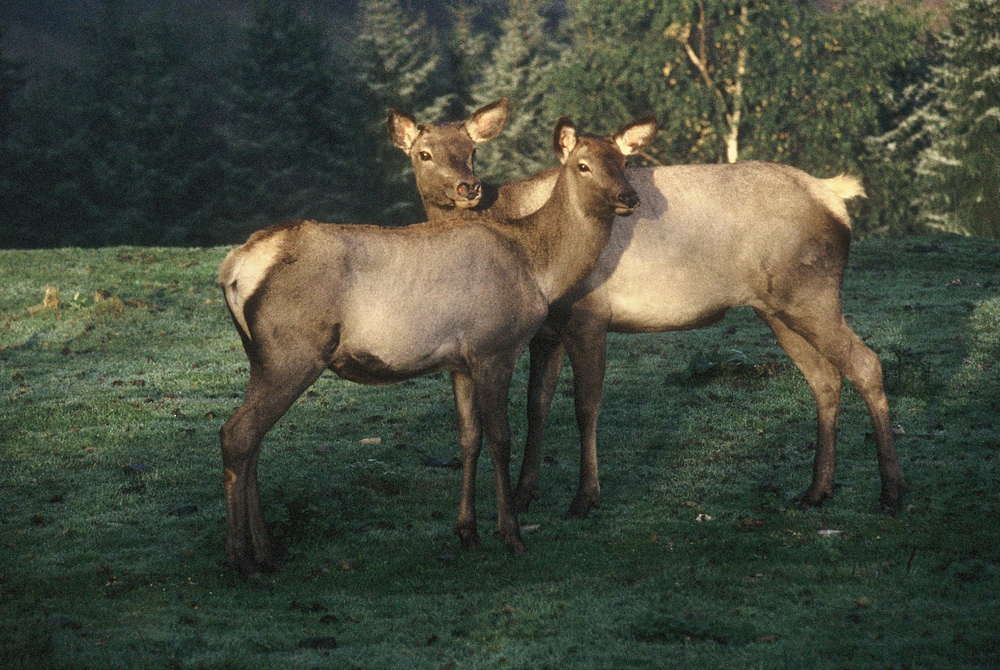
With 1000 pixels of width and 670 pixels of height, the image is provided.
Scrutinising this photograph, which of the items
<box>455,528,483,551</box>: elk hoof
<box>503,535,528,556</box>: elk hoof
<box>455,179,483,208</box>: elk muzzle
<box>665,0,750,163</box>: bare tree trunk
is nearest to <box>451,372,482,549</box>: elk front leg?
<box>455,528,483,551</box>: elk hoof

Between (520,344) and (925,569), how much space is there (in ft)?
10.1

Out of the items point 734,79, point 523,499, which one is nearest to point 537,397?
point 523,499

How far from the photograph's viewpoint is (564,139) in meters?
9.18

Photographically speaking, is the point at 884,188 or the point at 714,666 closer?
the point at 714,666

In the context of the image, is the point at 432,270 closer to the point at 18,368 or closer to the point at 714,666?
the point at 714,666

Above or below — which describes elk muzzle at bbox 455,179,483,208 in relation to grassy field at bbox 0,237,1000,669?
above

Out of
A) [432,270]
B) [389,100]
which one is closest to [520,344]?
[432,270]

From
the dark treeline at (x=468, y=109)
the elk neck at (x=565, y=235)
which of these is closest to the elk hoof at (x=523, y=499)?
the elk neck at (x=565, y=235)

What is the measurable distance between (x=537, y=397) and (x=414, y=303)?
6.93 feet

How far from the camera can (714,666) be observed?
626 centimetres

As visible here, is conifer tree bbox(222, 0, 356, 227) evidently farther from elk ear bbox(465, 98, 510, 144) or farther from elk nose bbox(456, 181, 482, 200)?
A: elk nose bbox(456, 181, 482, 200)

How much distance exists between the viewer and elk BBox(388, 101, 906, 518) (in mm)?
9664

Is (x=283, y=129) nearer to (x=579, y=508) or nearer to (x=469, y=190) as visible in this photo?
(x=469, y=190)

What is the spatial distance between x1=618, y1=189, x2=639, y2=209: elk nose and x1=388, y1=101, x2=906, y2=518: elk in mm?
1194
